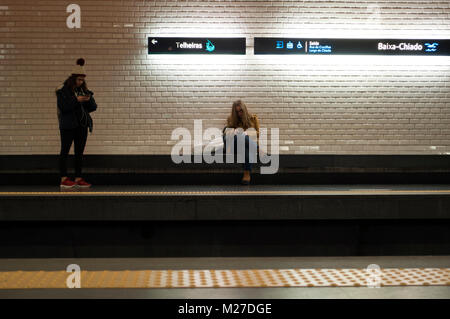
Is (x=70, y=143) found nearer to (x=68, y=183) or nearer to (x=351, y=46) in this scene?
(x=68, y=183)

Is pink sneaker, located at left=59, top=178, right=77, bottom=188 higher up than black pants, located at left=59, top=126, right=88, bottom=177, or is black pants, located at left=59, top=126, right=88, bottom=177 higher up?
black pants, located at left=59, top=126, right=88, bottom=177

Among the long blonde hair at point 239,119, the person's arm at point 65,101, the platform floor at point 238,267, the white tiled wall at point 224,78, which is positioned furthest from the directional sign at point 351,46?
the platform floor at point 238,267

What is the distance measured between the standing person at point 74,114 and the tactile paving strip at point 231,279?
269cm

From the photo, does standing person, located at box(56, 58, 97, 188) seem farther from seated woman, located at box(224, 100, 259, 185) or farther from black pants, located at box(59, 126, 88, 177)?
seated woman, located at box(224, 100, 259, 185)

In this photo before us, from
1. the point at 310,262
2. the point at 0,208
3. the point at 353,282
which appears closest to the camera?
the point at 353,282

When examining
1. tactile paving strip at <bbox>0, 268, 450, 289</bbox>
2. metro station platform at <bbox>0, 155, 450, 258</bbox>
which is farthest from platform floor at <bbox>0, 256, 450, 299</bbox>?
metro station platform at <bbox>0, 155, 450, 258</bbox>

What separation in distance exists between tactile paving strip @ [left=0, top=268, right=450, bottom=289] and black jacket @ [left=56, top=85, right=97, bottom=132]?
2790 mm

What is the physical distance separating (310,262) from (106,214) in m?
2.13

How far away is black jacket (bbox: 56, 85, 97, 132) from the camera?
5785mm

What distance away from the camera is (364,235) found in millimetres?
5062

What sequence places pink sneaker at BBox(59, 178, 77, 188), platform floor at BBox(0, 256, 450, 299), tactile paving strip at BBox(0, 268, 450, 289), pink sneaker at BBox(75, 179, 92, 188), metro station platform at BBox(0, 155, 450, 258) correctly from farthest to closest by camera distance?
1. pink sneaker at BBox(75, 179, 92, 188)
2. pink sneaker at BBox(59, 178, 77, 188)
3. metro station platform at BBox(0, 155, 450, 258)
4. tactile paving strip at BBox(0, 268, 450, 289)
5. platform floor at BBox(0, 256, 450, 299)
